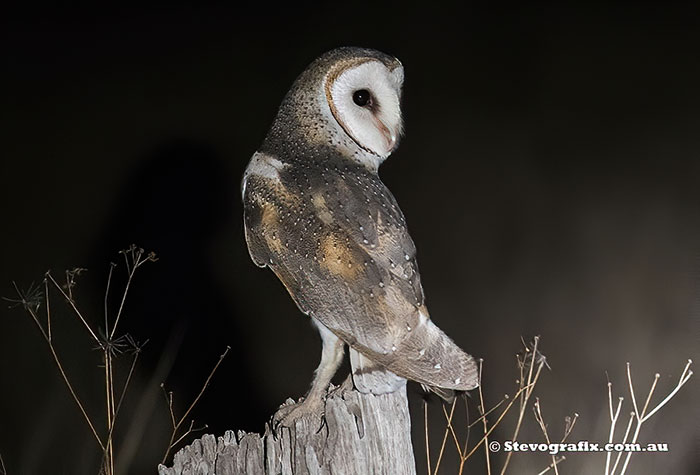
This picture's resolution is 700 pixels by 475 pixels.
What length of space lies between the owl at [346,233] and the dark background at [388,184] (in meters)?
0.83

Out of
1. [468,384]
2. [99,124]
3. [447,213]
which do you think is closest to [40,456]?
[99,124]

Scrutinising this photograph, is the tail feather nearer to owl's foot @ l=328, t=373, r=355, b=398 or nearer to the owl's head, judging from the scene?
owl's foot @ l=328, t=373, r=355, b=398

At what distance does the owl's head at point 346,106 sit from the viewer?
1.24 m

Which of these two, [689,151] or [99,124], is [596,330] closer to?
[689,151]

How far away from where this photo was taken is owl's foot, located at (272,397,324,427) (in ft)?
3.91

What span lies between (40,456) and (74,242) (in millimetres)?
591

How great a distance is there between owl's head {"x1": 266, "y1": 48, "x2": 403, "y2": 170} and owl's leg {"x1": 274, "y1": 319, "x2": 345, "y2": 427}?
287 millimetres

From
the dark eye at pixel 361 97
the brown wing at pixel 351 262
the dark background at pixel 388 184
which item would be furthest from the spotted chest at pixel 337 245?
the dark background at pixel 388 184

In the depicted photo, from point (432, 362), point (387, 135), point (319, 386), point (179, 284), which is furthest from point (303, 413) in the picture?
point (179, 284)

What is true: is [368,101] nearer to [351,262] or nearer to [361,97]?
[361,97]

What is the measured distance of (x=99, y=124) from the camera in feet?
6.91

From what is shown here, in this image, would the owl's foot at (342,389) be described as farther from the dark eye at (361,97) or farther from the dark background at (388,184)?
the dark background at (388,184)

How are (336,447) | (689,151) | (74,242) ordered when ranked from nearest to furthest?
(336,447) < (689,151) < (74,242)

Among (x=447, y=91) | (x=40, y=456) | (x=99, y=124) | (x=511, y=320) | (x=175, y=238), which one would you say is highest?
(x=447, y=91)
